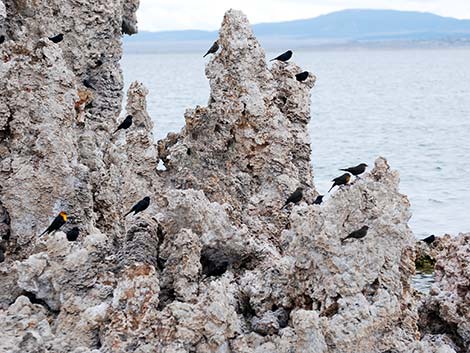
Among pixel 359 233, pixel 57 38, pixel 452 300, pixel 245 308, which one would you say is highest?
pixel 57 38

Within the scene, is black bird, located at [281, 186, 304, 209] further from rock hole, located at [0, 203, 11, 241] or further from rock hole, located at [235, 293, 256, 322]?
rock hole, located at [0, 203, 11, 241]

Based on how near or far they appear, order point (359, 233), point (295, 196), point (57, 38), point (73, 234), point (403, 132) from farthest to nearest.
Answer: point (403, 132) < point (295, 196) < point (57, 38) < point (73, 234) < point (359, 233)

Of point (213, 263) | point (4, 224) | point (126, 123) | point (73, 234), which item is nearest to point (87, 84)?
point (126, 123)

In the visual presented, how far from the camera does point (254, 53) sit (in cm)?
1905

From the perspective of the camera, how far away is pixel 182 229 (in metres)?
12.8

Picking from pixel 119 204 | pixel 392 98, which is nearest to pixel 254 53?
pixel 119 204

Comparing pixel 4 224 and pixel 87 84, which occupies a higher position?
pixel 87 84

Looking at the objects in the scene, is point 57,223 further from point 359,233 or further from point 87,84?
point 87,84

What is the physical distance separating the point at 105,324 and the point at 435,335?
568cm

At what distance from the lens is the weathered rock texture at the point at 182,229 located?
11.7 m

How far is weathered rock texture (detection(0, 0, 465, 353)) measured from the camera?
38.2ft

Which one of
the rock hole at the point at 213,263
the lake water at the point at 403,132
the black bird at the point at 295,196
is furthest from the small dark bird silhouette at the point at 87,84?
→ the lake water at the point at 403,132

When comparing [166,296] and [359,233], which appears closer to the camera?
[166,296]

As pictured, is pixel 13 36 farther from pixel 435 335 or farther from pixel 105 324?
pixel 435 335
